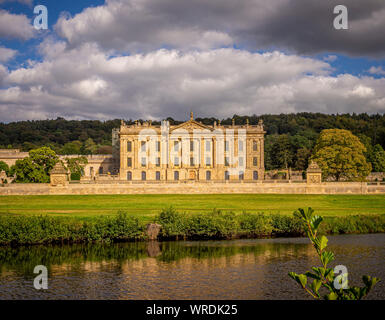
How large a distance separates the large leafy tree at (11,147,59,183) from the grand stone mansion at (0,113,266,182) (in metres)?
13.5

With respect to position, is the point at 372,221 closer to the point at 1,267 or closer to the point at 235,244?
the point at 235,244

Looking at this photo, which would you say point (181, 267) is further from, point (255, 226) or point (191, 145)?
point (191, 145)

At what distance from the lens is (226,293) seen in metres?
17.0

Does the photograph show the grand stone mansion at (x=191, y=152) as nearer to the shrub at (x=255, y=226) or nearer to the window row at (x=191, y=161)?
the window row at (x=191, y=161)

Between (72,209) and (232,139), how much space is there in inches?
1633

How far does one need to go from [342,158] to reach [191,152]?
83.7 ft

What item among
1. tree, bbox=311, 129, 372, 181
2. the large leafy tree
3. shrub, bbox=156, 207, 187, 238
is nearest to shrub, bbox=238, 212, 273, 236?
shrub, bbox=156, 207, 187, 238

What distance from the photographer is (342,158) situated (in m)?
57.3

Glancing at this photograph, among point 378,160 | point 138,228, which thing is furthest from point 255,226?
point 378,160

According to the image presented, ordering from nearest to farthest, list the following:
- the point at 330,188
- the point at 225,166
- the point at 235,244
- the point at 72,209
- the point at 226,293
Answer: the point at 226,293 < the point at 235,244 < the point at 72,209 < the point at 330,188 < the point at 225,166

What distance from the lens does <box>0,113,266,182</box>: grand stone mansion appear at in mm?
72812

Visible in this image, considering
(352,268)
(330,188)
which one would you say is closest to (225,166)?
(330,188)

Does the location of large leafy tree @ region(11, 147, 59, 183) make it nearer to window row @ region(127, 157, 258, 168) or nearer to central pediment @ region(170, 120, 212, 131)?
window row @ region(127, 157, 258, 168)

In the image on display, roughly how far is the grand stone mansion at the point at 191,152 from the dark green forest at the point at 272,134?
1396cm
